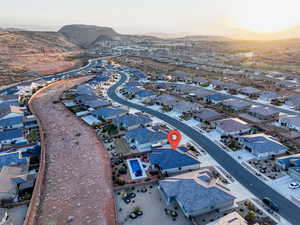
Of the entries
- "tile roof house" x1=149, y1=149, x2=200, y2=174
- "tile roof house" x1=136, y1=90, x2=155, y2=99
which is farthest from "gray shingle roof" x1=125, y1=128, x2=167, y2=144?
"tile roof house" x1=136, y1=90, x2=155, y2=99

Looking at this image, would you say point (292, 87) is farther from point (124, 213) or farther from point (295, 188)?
point (124, 213)

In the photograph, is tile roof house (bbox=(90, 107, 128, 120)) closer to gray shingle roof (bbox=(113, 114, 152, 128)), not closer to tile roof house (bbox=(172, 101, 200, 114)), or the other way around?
gray shingle roof (bbox=(113, 114, 152, 128))

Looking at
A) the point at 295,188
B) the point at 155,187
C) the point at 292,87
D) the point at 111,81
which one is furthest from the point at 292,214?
the point at 111,81

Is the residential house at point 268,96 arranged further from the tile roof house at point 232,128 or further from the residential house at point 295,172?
the residential house at point 295,172

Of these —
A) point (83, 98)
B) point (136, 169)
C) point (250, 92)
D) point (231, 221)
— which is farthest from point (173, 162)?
point (250, 92)

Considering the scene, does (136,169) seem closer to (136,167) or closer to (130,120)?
(136,167)

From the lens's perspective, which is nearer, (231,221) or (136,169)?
(231,221)

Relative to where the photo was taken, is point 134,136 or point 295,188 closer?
point 295,188
